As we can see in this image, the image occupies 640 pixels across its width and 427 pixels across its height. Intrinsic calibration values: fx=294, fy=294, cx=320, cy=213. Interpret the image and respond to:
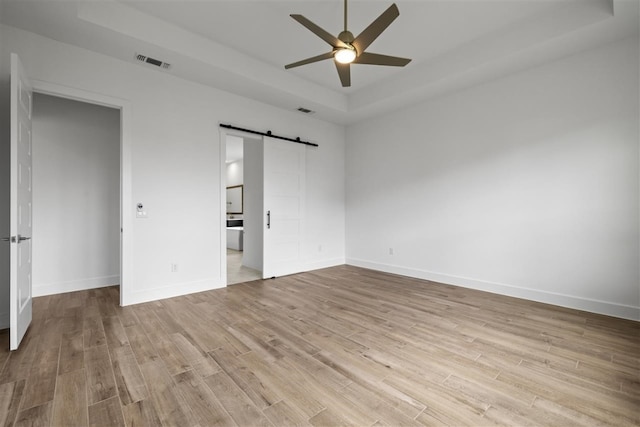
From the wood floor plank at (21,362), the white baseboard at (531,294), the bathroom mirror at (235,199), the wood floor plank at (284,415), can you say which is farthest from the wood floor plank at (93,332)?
the bathroom mirror at (235,199)

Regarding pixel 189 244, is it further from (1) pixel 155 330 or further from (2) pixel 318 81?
(2) pixel 318 81

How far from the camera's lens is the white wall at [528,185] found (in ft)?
10.4

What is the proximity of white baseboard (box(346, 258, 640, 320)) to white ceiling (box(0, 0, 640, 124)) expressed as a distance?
283 centimetres

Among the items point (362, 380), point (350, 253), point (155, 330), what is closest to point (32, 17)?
point (155, 330)

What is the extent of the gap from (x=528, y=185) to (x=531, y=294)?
4.55 feet

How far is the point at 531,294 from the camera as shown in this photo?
373 cm

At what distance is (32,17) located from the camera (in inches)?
110

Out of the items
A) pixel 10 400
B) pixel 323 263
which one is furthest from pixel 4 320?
pixel 323 263

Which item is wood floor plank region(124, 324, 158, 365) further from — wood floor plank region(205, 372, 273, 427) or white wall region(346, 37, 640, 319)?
white wall region(346, 37, 640, 319)

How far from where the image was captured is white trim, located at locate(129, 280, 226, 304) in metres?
3.62

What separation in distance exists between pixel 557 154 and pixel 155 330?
→ 15.9 feet

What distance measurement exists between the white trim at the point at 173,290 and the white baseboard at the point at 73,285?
1235mm

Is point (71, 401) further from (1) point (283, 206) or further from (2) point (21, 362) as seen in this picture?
(1) point (283, 206)

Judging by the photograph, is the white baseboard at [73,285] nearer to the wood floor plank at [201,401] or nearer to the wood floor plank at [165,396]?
the wood floor plank at [165,396]
